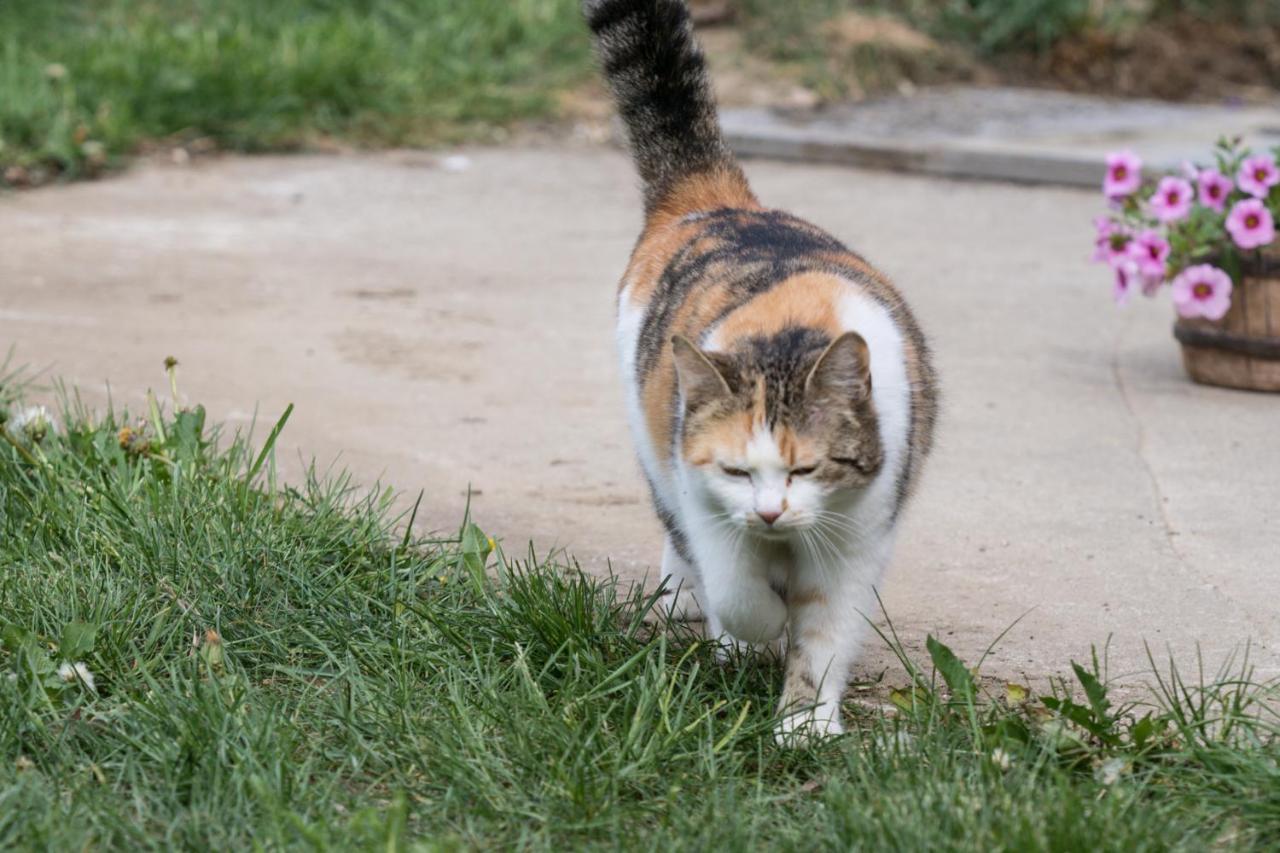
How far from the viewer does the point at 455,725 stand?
2885 mm

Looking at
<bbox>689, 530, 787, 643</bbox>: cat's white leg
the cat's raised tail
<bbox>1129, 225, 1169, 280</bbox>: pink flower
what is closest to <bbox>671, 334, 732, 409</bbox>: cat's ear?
<bbox>689, 530, 787, 643</bbox>: cat's white leg

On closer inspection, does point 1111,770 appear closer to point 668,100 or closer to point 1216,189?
point 668,100

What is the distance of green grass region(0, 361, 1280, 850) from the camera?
2.59 metres

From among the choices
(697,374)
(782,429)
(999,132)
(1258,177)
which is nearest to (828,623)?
(782,429)

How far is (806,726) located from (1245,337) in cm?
294

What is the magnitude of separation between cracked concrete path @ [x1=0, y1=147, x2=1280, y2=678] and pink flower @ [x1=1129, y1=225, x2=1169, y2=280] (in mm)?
425

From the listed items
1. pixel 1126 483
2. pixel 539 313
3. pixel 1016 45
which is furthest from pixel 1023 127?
pixel 1126 483

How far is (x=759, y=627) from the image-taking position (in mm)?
3174

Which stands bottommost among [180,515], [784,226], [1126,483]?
[1126,483]

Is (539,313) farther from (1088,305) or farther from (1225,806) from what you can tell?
(1225,806)

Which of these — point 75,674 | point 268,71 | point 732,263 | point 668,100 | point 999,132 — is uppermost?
point 668,100

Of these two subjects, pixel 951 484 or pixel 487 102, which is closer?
pixel 951 484

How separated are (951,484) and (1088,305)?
2281mm

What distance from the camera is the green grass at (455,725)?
102 inches
